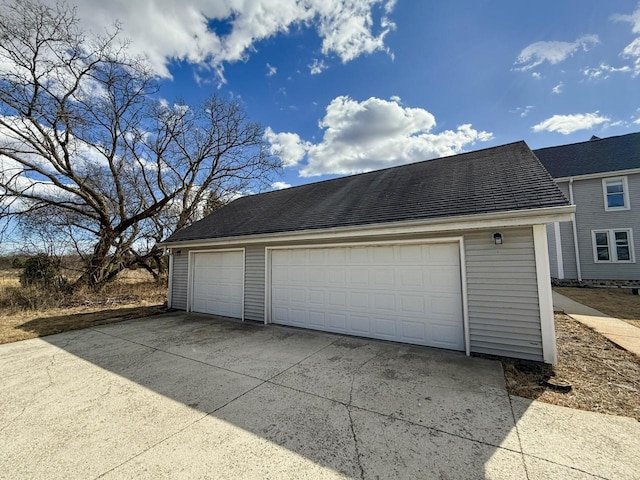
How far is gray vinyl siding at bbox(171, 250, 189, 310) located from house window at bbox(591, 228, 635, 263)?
18033mm

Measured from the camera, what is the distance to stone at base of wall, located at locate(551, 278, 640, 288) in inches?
489

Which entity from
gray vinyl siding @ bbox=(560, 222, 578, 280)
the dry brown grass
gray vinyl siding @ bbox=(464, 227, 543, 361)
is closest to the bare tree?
the dry brown grass

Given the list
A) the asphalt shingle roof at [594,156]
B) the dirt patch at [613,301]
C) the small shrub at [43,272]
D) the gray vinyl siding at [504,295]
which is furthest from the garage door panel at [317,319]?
the asphalt shingle roof at [594,156]

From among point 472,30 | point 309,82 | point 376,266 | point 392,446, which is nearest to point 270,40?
point 309,82

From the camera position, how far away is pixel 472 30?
741 centimetres

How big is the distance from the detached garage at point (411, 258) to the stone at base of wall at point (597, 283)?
34.1 feet

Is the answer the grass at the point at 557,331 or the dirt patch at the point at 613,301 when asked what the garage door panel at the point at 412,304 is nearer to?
the grass at the point at 557,331

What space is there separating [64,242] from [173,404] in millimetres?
12505

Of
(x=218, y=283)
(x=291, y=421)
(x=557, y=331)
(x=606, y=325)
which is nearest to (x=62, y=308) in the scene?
(x=218, y=283)

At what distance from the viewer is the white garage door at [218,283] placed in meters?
8.10

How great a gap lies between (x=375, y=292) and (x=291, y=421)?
10.9ft

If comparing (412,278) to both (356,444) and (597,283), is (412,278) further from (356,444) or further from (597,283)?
(597,283)

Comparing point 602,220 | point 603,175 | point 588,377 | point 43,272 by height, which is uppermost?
point 603,175

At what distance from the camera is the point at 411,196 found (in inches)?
245
